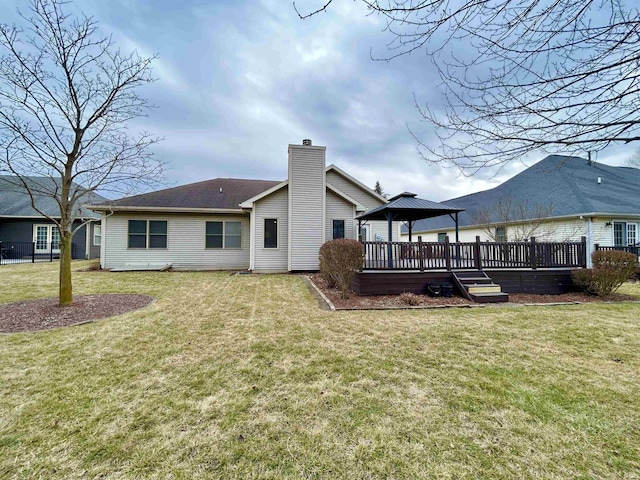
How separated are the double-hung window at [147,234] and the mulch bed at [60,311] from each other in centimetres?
657

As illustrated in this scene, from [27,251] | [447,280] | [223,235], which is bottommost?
[447,280]

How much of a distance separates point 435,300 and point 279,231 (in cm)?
728

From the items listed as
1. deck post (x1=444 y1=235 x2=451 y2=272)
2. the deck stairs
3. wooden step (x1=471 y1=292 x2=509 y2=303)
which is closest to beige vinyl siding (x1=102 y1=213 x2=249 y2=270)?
deck post (x1=444 y1=235 x2=451 y2=272)

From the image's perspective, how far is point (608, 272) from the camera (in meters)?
7.61

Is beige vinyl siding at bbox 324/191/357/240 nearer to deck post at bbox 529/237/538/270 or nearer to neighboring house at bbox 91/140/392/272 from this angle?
neighboring house at bbox 91/140/392/272

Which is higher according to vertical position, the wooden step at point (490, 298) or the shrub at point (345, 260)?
the shrub at point (345, 260)

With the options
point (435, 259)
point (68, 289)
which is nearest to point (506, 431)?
point (435, 259)

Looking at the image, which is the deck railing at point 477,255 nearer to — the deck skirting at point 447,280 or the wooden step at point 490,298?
the deck skirting at point 447,280

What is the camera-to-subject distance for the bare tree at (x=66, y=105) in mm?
5637

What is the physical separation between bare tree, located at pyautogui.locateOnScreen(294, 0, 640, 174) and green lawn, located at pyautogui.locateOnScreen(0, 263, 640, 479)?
2.32 meters

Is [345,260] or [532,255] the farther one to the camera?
[532,255]

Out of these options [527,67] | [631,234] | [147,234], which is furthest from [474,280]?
[147,234]

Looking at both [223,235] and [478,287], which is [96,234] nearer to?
[223,235]

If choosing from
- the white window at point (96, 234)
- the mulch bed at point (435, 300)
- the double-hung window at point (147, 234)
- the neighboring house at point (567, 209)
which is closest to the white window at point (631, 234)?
the neighboring house at point (567, 209)
